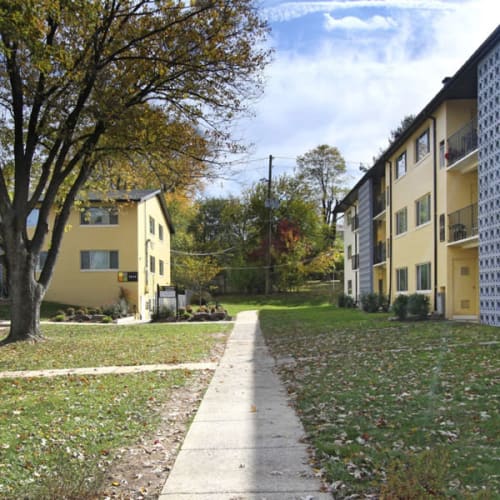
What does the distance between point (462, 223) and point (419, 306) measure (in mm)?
3220

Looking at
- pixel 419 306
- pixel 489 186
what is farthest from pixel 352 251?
pixel 489 186

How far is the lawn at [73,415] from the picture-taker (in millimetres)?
4469

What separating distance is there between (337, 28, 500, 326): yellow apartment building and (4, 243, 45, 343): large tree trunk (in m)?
12.8

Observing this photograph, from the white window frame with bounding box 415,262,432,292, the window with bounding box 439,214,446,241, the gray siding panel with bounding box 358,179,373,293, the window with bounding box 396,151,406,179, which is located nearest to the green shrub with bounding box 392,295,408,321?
the white window frame with bounding box 415,262,432,292

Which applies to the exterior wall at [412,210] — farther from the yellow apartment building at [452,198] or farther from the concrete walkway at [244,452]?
the concrete walkway at [244,452]

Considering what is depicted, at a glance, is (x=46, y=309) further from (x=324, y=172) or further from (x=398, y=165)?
(x=324, y=172)

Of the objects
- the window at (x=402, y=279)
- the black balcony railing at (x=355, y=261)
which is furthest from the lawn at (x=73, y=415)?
the black balcony railing at (x=355, y=261)

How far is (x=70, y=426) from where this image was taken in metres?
6.16

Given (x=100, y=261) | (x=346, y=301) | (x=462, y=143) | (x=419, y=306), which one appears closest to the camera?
(x=462, y=143)

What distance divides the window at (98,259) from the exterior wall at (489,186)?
68.0ft

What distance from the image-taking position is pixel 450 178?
63.0 ft

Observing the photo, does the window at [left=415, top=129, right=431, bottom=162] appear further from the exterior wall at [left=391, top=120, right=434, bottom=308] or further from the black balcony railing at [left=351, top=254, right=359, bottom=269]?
the black balcony railing at [left=351, top=254, right=359, bottom=269]

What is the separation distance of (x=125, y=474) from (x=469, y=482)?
278cm

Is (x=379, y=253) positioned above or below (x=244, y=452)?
A: above
